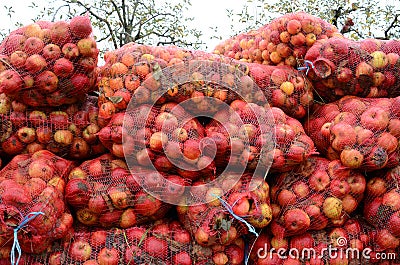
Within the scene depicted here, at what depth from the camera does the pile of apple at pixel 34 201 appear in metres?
2.16

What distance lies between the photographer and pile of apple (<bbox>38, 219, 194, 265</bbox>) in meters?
2.36

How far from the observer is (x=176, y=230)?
2535 mm

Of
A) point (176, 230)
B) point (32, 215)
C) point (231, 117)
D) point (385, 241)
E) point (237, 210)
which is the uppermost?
point (231, 117)

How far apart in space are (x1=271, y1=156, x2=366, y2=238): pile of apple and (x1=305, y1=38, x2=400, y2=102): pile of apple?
2.06 feet

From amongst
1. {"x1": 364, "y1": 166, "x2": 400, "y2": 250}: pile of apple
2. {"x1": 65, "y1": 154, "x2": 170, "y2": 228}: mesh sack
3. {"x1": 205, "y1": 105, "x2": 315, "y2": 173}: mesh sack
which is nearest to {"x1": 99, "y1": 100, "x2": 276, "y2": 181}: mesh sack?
{"x1": 205, "y1": 105, "x2": 315, "y2": 173}: mesh sack

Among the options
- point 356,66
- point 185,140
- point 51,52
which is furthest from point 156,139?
point 356,66

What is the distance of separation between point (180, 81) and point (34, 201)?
114 centimetres

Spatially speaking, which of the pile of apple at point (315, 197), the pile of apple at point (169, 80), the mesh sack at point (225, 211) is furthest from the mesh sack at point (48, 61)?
the pile of apple at point (315, 197)

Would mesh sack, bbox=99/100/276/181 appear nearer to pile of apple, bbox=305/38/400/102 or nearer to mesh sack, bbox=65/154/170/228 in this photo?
mesh sack, bbox=65/154/170/228

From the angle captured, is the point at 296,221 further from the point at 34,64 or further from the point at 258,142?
the point at 34,64

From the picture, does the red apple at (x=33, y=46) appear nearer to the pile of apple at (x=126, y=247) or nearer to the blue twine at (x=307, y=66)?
the pile of apple at (x=126, y=247)

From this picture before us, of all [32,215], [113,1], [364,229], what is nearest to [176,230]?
[32,215]

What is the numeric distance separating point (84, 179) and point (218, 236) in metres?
0.90

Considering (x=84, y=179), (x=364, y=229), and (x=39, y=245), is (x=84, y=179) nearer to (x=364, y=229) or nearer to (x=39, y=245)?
(x=39, y=245)
